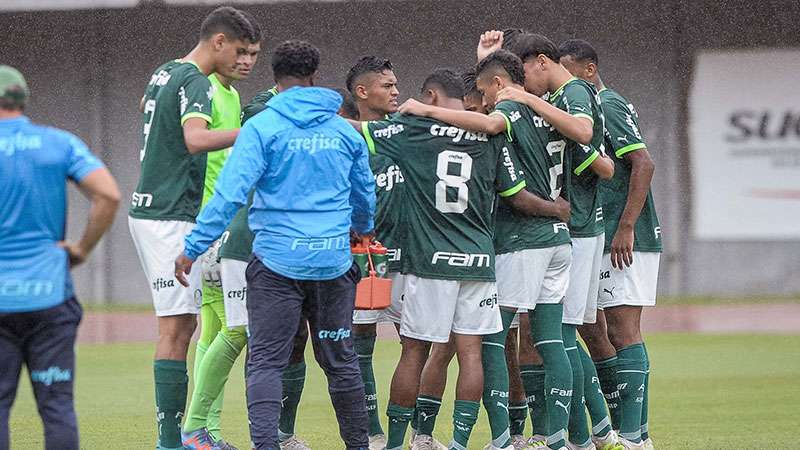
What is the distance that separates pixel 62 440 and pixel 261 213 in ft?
5.53

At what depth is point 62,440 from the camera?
17.6 feet

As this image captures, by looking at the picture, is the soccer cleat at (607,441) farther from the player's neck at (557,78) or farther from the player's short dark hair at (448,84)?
the player's short dark hair at (448,84)

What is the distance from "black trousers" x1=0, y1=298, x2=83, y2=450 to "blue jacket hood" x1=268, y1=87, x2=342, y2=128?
1631 millimetres

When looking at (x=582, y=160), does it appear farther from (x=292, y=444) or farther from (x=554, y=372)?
(x=292, y=444)

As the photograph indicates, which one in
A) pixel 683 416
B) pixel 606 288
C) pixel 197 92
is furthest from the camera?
pixel 683 416

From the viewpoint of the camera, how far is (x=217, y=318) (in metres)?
7.80

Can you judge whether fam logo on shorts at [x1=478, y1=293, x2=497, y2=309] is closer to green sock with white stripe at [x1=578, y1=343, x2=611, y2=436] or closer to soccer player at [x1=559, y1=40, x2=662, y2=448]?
green sock with white stripe at [x1=578, y1=343, x2=611, y2=436]

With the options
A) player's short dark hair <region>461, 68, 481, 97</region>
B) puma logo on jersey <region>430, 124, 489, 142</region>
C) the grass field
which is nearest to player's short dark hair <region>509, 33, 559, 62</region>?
player's short dark hair <region>461, 68, 481, 97</region>

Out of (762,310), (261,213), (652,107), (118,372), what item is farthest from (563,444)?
(652,107)

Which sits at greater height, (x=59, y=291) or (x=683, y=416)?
(x=59, y=291)

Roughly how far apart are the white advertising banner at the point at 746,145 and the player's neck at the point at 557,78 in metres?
14.1

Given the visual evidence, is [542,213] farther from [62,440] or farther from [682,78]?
[682,78]

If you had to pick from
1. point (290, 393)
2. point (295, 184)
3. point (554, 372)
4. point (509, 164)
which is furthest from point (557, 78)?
point (290, 393)

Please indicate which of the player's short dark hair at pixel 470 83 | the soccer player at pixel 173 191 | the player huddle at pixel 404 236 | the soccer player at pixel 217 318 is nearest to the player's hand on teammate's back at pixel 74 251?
the player huddle at pixel 404 236
